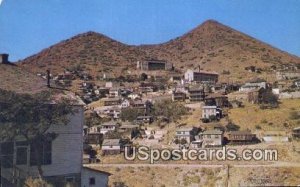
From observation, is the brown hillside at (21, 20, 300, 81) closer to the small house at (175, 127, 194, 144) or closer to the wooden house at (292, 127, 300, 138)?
the small house at (175, 127, 194, 144)

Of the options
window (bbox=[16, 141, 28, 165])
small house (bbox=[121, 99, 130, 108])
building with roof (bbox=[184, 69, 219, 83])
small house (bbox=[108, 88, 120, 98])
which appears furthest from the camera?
building with roof (bbox=[184, 69, 219, 83])

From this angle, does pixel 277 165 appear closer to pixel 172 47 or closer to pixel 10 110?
pixel 10 110

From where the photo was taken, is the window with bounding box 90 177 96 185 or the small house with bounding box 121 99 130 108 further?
the small house with bounding box 121 99 130 108

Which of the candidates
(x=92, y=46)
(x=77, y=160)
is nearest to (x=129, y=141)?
(x=77, y=160)

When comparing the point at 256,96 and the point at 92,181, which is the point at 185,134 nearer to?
the point at 256,96

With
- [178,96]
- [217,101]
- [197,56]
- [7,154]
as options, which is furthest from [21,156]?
[197,56]

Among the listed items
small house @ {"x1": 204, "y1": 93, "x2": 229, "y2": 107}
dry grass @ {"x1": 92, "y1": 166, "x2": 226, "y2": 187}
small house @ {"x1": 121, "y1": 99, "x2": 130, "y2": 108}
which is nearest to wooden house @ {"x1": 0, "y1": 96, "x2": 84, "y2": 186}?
dry grass @ {"x1": 92, "y1": 166, "x2": 226, "y2": 187}

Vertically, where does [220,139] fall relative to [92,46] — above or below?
below
